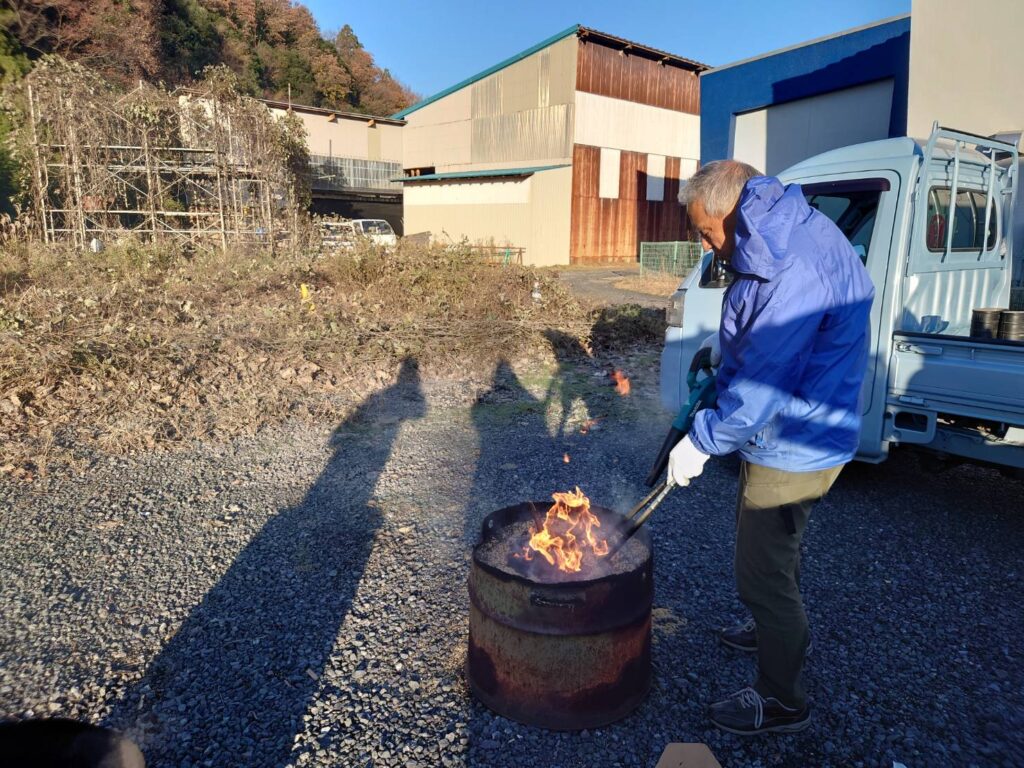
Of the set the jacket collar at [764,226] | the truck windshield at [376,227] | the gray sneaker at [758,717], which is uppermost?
the truck windshield at [376,227]

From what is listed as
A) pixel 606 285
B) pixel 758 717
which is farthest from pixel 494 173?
pixel 758 717

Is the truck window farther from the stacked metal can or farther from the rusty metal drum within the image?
the rusty metal drum

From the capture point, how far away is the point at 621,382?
25.1ft

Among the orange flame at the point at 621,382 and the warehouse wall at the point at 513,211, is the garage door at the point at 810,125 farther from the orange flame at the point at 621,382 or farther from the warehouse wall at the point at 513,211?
the warehouse wall at the point at 513,211

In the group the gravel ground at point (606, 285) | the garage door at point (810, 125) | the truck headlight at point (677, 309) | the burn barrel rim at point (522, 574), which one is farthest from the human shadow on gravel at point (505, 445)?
the garage door at point (810, 125)

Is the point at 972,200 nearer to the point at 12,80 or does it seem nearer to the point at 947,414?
the point at 947,414

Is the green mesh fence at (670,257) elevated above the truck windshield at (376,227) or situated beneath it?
situated beneath

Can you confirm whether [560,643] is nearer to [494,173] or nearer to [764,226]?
[764,226]

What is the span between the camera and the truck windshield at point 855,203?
4293 millimetres

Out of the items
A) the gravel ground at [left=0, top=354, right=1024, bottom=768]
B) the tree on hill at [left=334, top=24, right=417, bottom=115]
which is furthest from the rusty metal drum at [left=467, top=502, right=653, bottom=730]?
the tree on hill at [left=334, top=24, right=417, bottom=115]

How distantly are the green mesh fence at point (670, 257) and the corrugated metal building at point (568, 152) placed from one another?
4191mm

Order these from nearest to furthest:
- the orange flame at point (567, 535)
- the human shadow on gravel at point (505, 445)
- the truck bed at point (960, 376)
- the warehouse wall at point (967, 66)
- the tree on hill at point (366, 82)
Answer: the orange flame at point (567, 535), the truck bed at point (960, 376), the human shadow on gravel at point (505, 445), the warehouse wall at point (967, 66), the tree on hill at point (366, 82)

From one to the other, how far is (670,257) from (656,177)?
25.5 ft

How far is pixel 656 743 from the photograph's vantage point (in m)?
2.49
